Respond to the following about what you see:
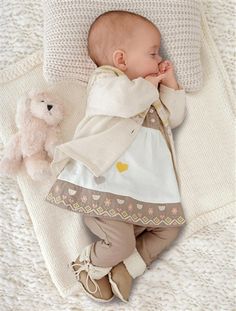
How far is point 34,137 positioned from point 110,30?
0.35 m

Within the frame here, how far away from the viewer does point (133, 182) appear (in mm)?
1408

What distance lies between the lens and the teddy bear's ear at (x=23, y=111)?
57.5 inches

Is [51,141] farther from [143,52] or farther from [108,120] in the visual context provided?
[143,52]

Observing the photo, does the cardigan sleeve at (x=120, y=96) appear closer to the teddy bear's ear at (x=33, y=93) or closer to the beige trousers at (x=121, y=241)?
the teddy bear's ear at (x=33, y=93)

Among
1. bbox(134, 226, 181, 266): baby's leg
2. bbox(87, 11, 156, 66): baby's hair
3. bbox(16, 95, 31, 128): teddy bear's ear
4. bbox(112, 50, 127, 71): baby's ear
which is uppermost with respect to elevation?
bbox(87, 11, 156, 66): baby's hair

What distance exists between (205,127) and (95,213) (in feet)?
1.34

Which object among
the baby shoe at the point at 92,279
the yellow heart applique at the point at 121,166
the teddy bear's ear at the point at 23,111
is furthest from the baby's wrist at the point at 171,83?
the baby shoe at the point at 92,279

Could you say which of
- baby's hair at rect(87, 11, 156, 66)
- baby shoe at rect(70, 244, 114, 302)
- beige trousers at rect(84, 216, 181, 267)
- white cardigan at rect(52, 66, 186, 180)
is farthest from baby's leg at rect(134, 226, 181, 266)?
baby's hair at rect(87, 11, 156, 66)

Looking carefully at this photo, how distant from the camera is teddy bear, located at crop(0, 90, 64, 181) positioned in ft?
4.75

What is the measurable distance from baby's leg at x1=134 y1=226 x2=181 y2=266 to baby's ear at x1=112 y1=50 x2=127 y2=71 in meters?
0.43

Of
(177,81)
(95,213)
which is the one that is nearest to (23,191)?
(95,213)

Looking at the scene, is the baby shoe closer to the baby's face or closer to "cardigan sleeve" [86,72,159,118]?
"cardigan sleeve" [86,72,159,118]

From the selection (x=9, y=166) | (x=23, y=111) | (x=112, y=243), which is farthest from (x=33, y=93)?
(x=112, y=243)

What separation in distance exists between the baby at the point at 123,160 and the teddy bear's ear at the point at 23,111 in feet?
0.48
